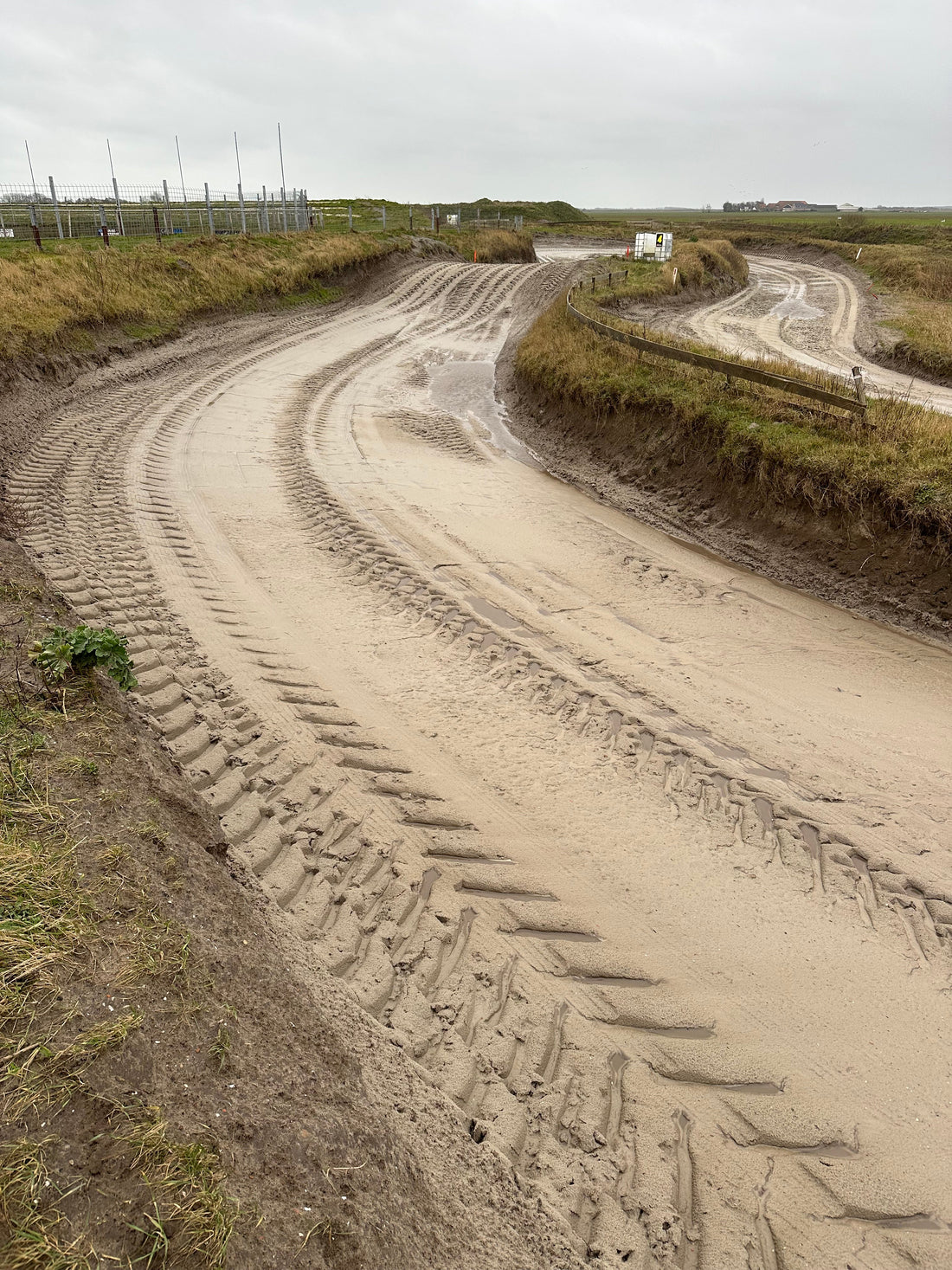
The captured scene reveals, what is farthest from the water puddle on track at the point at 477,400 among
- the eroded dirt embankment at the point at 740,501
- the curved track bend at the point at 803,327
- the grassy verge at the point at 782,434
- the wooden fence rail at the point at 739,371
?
the curved track bend at the point at 803,327

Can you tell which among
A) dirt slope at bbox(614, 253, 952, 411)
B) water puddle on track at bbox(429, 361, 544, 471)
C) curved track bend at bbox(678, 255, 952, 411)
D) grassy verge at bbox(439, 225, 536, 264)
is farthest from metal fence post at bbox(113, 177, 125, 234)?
curved track bend at bbox(678, 255, 952, 411)

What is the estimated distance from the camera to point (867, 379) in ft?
52.4

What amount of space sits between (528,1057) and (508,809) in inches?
70.2

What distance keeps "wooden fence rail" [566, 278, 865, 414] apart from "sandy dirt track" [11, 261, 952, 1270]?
9.85ft

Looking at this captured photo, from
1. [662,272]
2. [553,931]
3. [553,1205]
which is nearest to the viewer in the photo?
[553,1205]

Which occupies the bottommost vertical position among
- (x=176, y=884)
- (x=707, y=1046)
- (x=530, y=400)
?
(x=707, y=1046)

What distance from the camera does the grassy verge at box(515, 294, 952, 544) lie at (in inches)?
348

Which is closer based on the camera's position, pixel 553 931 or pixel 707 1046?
pixel 707 1046

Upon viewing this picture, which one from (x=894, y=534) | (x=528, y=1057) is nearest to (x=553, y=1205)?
(x=528, y=1057)

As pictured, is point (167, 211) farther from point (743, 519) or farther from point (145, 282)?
point (743, 519)

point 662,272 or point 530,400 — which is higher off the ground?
point 662,272

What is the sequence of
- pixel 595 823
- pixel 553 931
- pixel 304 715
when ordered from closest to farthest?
pixel 553 931, pixel 595 823, pixel 304 715

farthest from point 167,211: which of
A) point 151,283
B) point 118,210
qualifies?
point 151,283

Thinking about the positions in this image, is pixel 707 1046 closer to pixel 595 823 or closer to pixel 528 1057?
pixel 528 1057
